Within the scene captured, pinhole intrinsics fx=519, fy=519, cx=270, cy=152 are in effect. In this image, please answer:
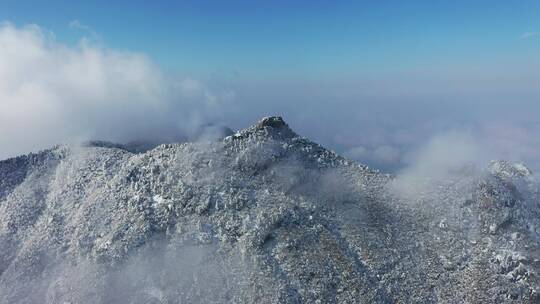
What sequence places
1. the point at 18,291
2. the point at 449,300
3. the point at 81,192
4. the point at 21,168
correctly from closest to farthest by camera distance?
1. the point at 449,300
2. the point at 18,291
3. the point at 81,192
4. the point at 21,168

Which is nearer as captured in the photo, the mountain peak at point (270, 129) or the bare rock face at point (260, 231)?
the bare rock face at point (260, 231)

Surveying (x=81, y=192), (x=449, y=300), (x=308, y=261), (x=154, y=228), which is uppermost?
(x=81, y=192)

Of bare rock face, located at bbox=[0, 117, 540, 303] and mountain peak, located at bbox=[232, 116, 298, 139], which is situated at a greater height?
mountain peak, located at bbox=[232, 116, 298, 139]

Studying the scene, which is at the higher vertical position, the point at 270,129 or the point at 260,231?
the point at 270,129

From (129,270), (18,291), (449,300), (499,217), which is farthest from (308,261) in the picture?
(18,291)

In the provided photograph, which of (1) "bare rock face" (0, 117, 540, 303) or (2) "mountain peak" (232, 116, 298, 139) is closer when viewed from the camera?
(1) "bare rock face" (0, 117, 540, 303)

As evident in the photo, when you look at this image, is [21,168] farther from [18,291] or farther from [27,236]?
[18,291]

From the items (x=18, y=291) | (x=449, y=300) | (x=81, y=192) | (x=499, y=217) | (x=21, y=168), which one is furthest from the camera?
(x=21, y=168)

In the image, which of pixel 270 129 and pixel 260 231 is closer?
pixel 260 231
